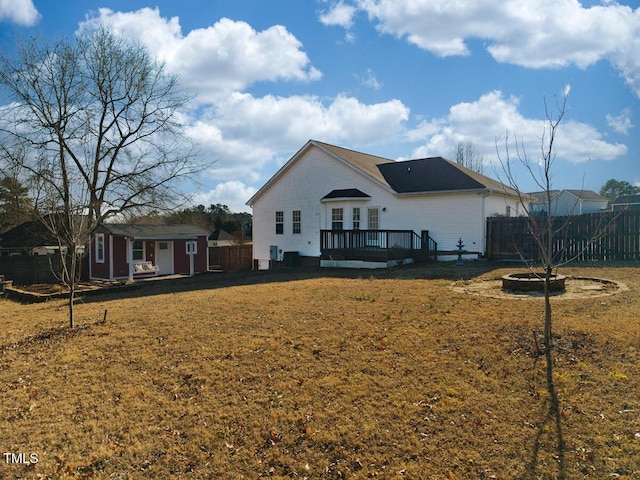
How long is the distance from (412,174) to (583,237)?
A: 869 centimetres

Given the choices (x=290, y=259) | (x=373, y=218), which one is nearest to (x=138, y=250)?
(x=290, y=259)

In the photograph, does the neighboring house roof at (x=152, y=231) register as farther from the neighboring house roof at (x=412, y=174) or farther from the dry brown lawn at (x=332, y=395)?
the dry brown lawn at (x=332, y=395)

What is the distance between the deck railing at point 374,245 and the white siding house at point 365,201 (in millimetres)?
283

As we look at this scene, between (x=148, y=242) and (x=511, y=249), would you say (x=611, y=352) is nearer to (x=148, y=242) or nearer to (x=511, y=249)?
(x=511, y=249)

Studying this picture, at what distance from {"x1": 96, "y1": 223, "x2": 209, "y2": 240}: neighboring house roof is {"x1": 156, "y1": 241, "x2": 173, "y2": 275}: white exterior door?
0.84 metres

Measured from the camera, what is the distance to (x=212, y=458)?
4055 millimetres

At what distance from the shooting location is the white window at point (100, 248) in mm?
23781

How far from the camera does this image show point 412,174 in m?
22.0

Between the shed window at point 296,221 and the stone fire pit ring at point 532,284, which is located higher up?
the shed window at point 296,221

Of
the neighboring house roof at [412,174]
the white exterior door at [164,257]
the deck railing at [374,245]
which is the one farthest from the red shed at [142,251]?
the deck railing at [374,245]

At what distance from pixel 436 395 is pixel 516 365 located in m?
1.31

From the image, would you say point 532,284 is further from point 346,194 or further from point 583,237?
point 346,194

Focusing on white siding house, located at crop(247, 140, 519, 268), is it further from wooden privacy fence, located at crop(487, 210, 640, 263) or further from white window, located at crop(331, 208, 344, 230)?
wooden privacy fence, located at crop(487, 210, 640, 263)

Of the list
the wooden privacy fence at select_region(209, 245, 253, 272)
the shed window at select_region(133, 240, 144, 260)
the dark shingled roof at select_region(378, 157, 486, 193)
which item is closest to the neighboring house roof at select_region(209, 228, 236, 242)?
the wooden privacy fence at select_region(209, 245, 253, 272)
